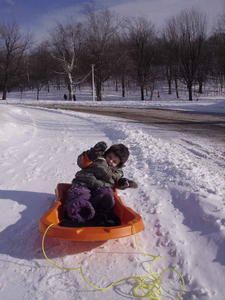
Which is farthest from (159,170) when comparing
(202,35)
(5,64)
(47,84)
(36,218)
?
(47,84)

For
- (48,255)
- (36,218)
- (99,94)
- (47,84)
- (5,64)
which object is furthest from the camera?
(47,84)

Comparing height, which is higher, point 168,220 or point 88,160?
point 88,160

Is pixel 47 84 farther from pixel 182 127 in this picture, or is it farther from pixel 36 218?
pixel 36 218

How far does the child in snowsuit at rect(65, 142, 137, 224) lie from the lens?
13.6 ft

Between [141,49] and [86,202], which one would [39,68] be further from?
[86,202]

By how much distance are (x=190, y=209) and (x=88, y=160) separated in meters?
1.37

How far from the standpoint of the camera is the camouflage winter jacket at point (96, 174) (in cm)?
460

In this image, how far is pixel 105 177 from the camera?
15.7 feet

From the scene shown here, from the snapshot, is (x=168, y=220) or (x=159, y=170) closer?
(x=168, y=220)

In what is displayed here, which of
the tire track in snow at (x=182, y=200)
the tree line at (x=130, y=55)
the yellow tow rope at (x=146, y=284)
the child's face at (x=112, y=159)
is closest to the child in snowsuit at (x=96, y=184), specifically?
the child's face at (x=112, y=159)

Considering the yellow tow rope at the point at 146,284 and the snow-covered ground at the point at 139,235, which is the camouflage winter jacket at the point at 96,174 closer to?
the snow-covered ground at the point at 139,235

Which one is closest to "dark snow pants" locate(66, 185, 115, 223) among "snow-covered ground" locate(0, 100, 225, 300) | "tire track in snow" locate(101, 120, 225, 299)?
"snow-covered ground" locate(0, 100, 225, 300)

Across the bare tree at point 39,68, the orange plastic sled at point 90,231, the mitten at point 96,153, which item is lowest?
the orange plastic sled at point 90,231

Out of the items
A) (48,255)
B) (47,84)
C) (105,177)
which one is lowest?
(48,255)
